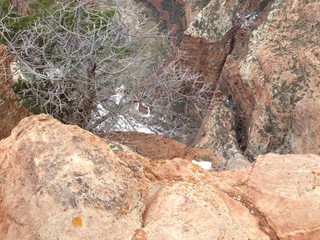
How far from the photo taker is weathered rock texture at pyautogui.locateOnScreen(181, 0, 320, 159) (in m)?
9.21

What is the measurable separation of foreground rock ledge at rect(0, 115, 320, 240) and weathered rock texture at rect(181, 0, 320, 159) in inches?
239

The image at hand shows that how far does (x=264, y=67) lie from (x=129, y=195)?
359 inches

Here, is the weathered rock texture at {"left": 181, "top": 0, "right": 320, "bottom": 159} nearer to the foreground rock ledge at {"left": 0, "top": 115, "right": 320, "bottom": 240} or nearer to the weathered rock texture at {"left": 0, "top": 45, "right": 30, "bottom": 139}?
the foreground rock ledge at {"left": 0, "top": 115, "right": 320, "bottom": 240}

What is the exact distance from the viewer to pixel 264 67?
1046cm

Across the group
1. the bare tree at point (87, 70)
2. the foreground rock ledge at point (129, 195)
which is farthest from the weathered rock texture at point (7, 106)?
the foreground rock ledge at point (129, 195)

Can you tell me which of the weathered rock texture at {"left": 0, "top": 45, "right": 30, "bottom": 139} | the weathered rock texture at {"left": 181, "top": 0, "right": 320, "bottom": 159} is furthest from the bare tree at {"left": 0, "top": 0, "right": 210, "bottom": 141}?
the weathered rock texture at {"left": 181, "top": 0, "right": 320, "bottom": 159}

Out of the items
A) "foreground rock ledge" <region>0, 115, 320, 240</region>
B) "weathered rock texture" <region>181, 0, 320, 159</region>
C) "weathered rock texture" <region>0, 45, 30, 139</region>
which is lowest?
"weathered rock texture" <region>181, 0, 320, 159</region>

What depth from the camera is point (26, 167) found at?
248 centimetres

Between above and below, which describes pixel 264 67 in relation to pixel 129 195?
below

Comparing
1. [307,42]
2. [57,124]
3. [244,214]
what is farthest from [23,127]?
[307,42]

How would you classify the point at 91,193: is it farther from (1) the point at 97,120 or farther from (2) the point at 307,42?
(2) the point at 307,42

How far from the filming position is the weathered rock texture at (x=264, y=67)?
9.21 meters

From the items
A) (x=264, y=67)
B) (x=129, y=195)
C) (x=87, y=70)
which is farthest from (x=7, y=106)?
(x=264, y=67)

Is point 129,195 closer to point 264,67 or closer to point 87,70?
point 87,70
